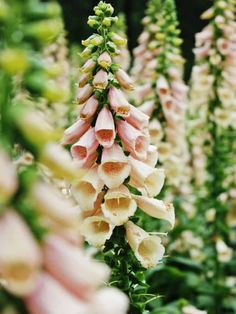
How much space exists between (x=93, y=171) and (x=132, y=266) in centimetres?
40

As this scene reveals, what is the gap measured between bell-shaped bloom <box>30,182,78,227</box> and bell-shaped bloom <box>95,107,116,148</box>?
130cm


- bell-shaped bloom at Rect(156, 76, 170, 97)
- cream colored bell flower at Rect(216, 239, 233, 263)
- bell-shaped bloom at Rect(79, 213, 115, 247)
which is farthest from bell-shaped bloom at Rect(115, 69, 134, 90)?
cream colored bell flower at Rect(216, 239, 233, 263)

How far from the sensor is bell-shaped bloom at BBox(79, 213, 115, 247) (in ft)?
9.40

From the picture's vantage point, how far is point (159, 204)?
2.96m

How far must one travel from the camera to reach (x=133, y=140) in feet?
9.45

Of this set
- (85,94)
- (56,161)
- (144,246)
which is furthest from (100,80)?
(56,161)

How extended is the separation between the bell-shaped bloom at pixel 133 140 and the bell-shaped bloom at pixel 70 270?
1282 millimetres

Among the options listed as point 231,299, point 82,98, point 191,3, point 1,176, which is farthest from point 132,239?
point 191,3

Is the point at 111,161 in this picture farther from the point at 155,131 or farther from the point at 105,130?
the point at 155,131

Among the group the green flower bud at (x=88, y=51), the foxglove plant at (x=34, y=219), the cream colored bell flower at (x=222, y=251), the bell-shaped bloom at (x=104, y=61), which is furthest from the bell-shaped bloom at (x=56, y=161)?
the cream colored bell flower at (x=222, y=251)

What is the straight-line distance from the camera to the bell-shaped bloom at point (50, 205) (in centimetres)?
158

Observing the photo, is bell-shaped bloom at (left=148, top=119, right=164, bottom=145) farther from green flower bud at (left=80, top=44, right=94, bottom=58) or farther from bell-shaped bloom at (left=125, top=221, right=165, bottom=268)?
bell-shaped bloom at (left=125, top=221, right=165, bottom=268)

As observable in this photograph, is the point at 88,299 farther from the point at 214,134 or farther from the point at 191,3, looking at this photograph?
the point at 191,3

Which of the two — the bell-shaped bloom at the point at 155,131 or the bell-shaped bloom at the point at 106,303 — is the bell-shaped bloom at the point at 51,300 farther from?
the bell-shaped bloom at the point at 155,131
